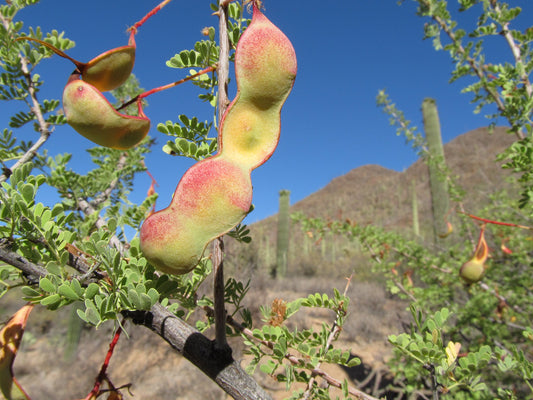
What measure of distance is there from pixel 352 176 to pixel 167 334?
42.0 metres

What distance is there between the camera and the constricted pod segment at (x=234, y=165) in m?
0.52

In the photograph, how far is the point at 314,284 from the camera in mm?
11148

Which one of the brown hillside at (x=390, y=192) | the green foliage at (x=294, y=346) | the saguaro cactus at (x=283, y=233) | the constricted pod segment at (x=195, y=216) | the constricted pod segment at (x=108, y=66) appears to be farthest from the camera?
the brown hillside at (x=390, y=192)

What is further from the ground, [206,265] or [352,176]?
[352,176]

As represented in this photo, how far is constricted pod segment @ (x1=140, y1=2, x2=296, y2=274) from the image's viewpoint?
520 mm

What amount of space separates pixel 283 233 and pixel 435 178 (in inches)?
239

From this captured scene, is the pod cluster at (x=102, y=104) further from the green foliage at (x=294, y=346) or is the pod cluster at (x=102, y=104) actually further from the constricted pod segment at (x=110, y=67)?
the green foliage at (x=294, y=346)

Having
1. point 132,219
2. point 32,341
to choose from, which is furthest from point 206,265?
point 32,341

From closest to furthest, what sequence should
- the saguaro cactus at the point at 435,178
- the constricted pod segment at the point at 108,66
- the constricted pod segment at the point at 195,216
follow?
the constricted pod segment at the point at 195,216 → the constricted pod segment at the point at 108,66 → the saguaro cactus at the point at 435,178

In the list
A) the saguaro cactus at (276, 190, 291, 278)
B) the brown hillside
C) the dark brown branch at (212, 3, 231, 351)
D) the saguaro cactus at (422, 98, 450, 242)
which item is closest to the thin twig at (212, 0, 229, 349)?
the dark brown branch at (212, 3, 231, 351)

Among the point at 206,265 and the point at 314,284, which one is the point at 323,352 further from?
the point at 314,284

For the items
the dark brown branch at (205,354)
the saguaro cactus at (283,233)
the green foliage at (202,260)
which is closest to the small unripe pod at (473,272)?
the green foliage at (202,260)

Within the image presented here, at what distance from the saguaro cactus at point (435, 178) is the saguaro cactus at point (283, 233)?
5664 millimetres

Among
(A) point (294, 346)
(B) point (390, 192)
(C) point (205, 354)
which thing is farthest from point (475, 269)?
(B) point (390, 192)
